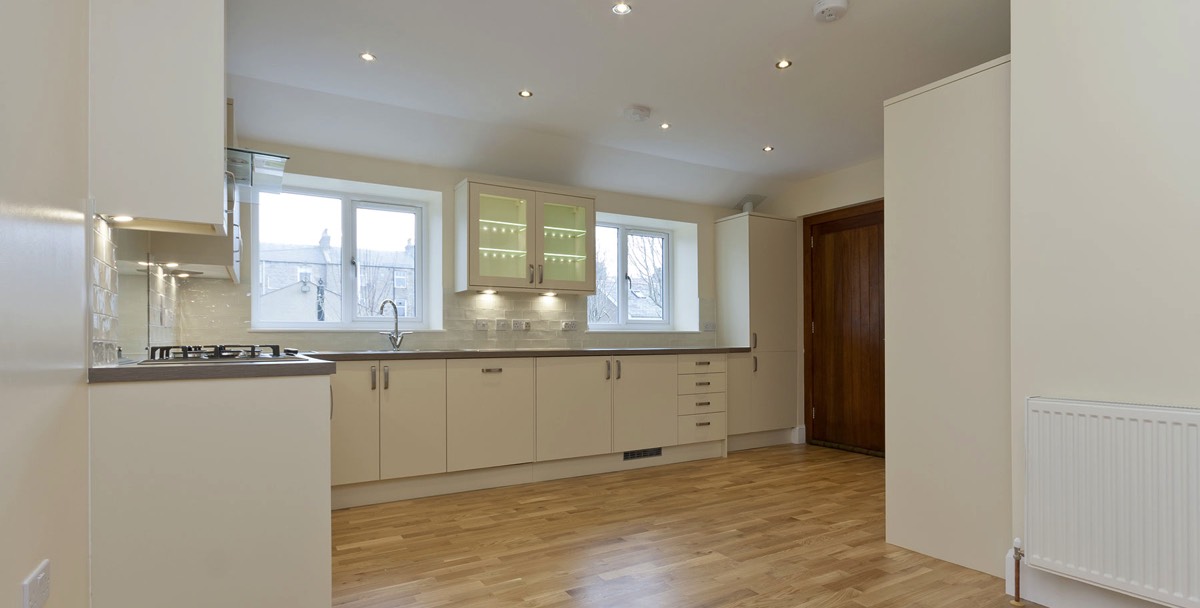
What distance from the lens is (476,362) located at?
12.9 ft

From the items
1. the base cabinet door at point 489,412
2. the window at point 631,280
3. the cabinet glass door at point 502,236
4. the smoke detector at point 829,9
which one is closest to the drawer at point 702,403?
the window at point 631,280

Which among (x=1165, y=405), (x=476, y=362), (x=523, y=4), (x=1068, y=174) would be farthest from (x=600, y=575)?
(x=523, y=4)

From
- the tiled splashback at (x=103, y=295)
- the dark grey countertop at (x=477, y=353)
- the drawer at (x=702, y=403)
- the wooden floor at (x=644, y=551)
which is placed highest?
the tiled splashback at (x=103, y=295)

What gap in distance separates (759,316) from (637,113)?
2290mm

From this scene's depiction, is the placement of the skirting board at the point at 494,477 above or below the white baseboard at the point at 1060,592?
below

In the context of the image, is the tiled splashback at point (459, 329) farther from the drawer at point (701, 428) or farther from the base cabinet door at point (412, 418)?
the drawer at point (701, 428)

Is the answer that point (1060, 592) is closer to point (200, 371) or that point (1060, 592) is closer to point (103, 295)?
point (200, 371)

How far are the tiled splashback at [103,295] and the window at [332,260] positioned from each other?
1648 mm

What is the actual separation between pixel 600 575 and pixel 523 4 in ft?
8.04

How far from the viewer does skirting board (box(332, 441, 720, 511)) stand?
11.8 feet

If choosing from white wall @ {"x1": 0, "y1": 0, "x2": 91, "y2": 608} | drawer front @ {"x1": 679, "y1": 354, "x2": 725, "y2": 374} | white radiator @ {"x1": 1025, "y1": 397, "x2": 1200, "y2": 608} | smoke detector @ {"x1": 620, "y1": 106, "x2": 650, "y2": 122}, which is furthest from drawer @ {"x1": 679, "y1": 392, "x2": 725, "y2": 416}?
white wall @ {"x1": 0, "y1": 0, "x2": 91, "y2": 608}

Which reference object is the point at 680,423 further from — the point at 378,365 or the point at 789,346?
the point at 378,365

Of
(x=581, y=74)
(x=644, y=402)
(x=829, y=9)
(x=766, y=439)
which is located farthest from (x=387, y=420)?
(x=766, y=439)

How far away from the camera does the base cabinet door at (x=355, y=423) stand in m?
3.49
